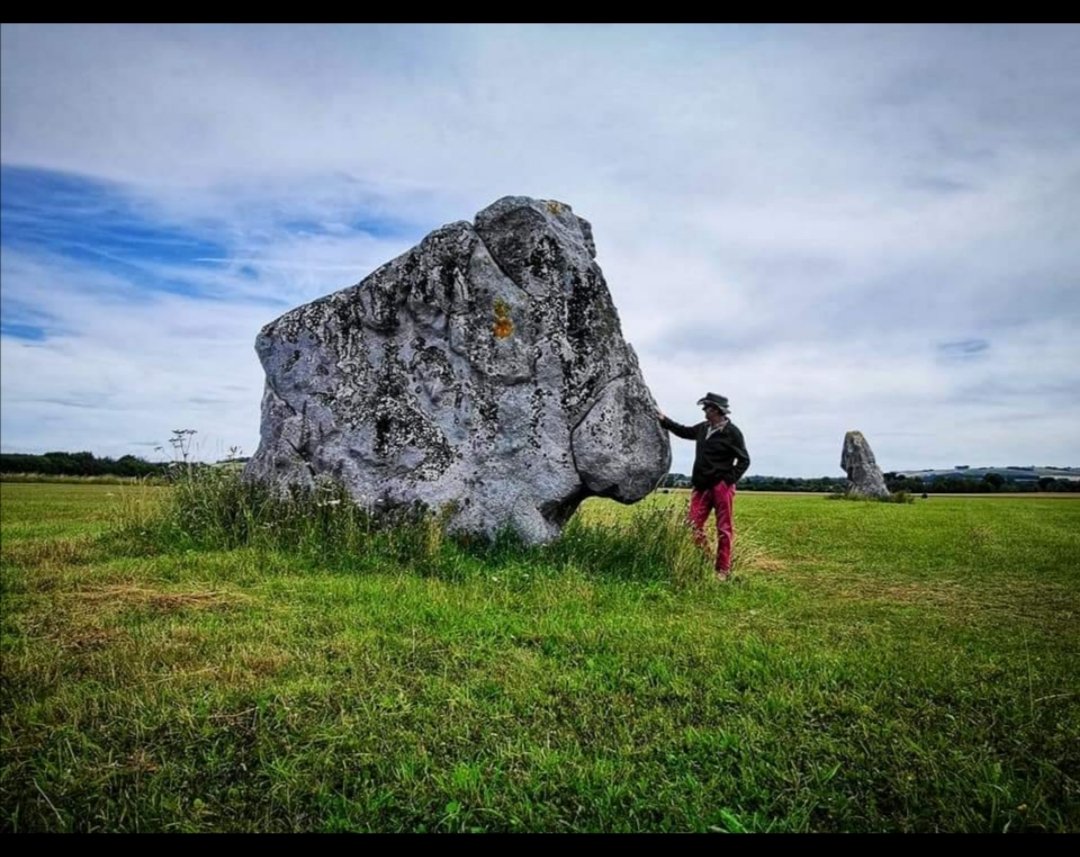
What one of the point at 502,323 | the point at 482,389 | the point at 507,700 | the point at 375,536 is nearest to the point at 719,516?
the point at 482,389

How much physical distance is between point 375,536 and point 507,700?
4.47 metres

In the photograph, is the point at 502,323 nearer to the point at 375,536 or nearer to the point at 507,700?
the point at 375,536

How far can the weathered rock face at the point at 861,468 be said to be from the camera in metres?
30.5

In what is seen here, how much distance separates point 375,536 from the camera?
8.37 m

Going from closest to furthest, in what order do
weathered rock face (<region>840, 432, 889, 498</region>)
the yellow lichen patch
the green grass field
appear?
the green grass field
the yellow lichen patch
weathered rock face (<region>840, 432, 889, 498</region>)

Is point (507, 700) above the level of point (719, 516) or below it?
below

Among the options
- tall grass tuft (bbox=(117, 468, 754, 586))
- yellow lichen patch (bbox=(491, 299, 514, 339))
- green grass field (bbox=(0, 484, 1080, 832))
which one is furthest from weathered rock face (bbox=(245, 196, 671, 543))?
green grass field (bbox=(0, 484, 1080, 832))

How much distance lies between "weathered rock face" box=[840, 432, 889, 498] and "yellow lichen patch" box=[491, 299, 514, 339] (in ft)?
84.5

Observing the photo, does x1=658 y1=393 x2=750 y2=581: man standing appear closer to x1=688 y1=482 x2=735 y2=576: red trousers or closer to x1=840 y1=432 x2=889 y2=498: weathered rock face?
x1=688 y1=482 x2=735 y2=576: red trousers

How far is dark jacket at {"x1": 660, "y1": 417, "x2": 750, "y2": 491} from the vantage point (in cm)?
900

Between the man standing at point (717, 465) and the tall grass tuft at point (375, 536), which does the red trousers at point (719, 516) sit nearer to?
the man standing at point (717, 465)

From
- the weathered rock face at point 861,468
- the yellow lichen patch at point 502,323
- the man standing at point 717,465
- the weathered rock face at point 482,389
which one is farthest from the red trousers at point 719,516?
the weathered rock face at point 861,468
